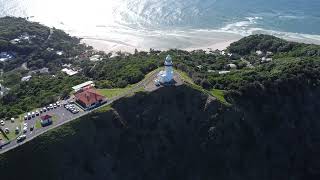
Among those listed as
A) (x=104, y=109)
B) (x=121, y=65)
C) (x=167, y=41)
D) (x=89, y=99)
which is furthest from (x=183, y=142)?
(x=167, y=41)

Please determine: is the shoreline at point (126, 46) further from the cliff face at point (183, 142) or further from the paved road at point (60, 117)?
the paved road at point (60, 117)

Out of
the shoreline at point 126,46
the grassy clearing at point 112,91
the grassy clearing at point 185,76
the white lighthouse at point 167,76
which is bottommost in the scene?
the shoreline at point 126,46

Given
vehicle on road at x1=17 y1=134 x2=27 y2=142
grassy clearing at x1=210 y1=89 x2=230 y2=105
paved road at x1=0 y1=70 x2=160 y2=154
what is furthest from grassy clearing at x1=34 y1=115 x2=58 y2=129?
grassy clearing at x1=210 y1=89 x2=230 y2=105

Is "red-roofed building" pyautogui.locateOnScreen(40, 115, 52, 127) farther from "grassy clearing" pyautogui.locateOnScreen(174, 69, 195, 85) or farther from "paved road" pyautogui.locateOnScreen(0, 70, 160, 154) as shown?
"grassy clearing" pyautogui.locateOnScreen(174, 69, 195, 85)

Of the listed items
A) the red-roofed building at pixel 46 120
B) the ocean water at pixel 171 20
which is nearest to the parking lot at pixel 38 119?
the red-roofed building at pixel 46 120

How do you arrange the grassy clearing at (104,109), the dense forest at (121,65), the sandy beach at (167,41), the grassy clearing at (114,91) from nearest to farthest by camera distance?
the grassy clearing at (104,109) → the grassy clearing at (114,91) → the dense forest at (121,65) → the sandy beach at (167,41)

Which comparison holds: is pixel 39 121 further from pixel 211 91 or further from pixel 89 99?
pixel 211 91

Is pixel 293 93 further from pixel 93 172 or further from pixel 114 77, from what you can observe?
pixel 93 172
